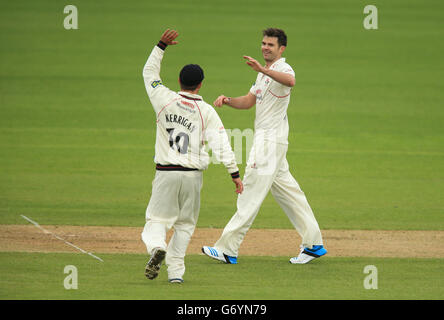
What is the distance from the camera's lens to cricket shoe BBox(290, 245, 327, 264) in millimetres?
8922

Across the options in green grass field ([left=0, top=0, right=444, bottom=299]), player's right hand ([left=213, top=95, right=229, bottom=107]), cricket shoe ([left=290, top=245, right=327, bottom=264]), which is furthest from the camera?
cricket shoe ([left=290, top=245, right=327, bottom=264])

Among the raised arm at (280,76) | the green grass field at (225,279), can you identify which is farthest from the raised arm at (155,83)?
the green grass field at (225,279)

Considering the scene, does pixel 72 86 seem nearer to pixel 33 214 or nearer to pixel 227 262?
pixel 33 214

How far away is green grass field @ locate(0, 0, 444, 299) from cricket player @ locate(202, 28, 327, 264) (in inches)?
11.7

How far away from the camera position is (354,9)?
3253 cm

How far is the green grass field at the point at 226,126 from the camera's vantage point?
821cm

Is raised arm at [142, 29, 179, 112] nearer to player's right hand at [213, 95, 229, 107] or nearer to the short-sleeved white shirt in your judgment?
player's right hand at [213, 95, 229, 107]

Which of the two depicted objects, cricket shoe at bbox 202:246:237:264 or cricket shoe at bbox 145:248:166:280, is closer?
cricket shoe at bbox 145:248:166:280

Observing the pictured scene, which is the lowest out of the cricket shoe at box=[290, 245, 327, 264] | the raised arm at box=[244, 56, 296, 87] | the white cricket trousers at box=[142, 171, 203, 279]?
the cricket shoe at box=[290, 245, 327, 264]

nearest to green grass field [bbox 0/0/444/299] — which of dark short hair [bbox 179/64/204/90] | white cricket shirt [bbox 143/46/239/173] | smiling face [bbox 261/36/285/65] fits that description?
white cricket shirt [bbox 143/46/239/173]

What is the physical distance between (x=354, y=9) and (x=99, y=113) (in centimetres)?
1453

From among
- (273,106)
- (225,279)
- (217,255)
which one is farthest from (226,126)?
(225,279)

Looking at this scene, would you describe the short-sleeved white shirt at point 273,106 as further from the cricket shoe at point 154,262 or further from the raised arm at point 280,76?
the cricket shoe at point 154,262

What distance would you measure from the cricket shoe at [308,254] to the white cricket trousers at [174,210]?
5.53 feet
